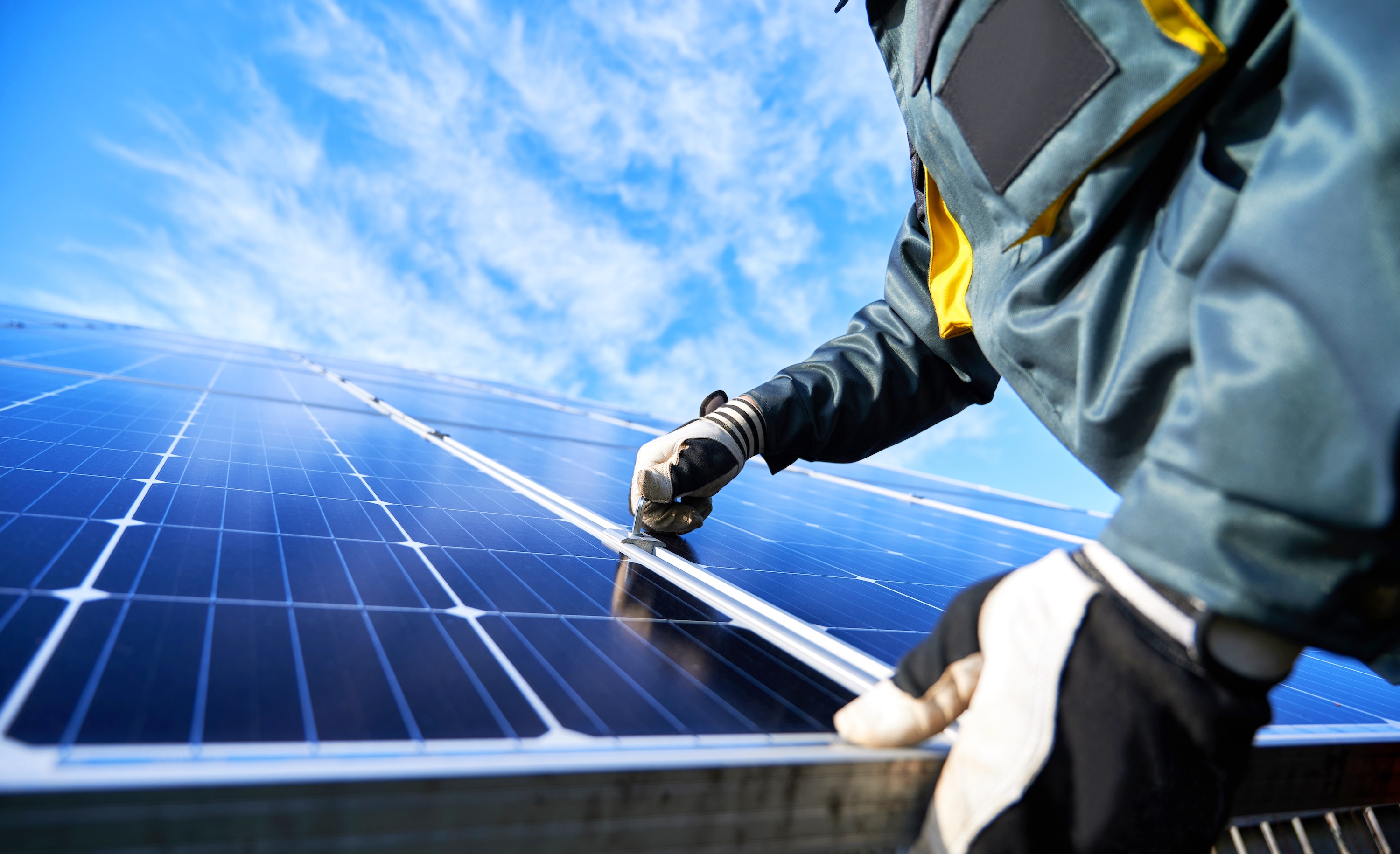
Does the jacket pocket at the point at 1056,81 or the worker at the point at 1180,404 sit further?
the jacket pocket at the point at 1056,81

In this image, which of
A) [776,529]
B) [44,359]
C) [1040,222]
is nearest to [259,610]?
[1040,222]

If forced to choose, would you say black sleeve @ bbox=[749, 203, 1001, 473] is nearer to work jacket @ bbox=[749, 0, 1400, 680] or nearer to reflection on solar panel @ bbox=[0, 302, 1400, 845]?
work jacket @ bbox=[749, 0, 1400, 680]

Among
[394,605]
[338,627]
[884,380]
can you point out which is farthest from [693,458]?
[338,627]

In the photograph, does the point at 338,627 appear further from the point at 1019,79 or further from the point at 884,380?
the point at 884,380

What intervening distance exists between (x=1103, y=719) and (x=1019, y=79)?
3.57 ft

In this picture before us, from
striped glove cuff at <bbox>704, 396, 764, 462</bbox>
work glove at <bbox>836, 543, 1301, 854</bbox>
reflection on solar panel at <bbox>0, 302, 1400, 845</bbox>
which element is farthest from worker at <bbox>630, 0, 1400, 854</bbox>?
striped glove cuff at <bbox>704, 396, 764, 462</bbox>

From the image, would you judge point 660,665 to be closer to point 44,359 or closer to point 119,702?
point 119,702

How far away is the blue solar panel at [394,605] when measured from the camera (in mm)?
821

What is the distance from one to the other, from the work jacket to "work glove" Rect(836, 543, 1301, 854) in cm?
5

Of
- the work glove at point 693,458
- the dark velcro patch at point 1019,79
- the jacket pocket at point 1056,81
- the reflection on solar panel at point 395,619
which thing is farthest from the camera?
the work glove at point 693,458

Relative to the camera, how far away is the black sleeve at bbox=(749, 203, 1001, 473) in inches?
88.5

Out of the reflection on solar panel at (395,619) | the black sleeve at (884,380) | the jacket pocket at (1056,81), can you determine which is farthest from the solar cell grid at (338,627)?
the jacket pocket at (1056,81)

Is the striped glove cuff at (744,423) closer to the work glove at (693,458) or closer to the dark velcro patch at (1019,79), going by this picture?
the work glove at (693,458)

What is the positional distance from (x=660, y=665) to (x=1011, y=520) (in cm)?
452
